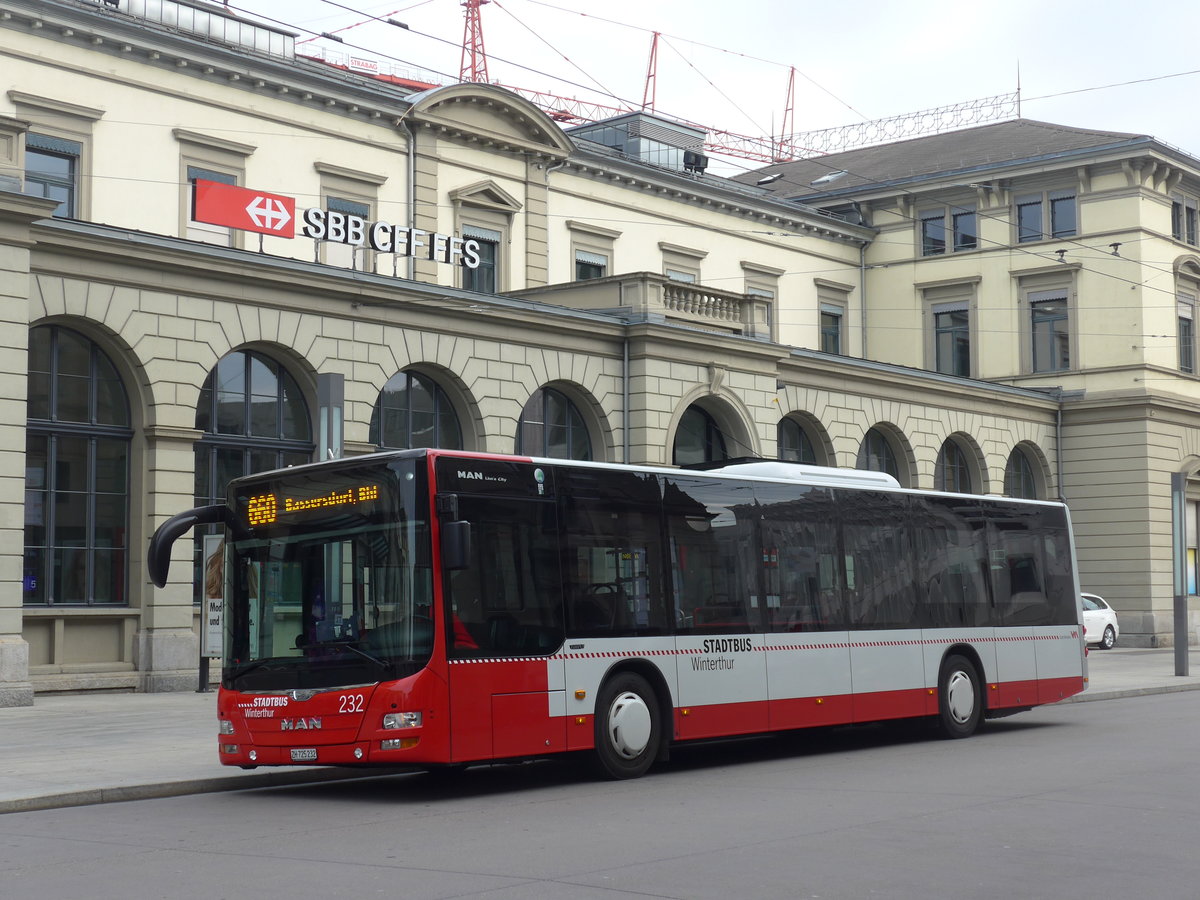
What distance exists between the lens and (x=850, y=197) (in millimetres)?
52344

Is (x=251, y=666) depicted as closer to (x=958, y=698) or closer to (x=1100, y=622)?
(x=958, y=698)

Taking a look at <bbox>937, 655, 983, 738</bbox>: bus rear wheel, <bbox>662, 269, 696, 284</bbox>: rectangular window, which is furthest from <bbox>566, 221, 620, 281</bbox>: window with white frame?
<bbox>937, 655, 983, 738</bbox>: bus rear wheel

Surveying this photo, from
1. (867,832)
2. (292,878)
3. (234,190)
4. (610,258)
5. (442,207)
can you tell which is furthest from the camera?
(610,258)

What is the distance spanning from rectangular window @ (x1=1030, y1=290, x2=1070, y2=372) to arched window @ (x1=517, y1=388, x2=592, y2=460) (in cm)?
2148

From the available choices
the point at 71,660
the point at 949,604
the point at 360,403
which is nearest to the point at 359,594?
the point at 949,604

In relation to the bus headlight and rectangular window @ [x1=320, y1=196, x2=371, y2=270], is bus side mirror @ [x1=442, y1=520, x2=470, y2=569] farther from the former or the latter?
rectangular window @ [x1=320, y1=196, x2=371, y2=270]

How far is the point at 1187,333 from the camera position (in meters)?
49.6

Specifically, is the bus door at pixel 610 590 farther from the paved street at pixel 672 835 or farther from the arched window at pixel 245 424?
the arched window at pixel 245 424

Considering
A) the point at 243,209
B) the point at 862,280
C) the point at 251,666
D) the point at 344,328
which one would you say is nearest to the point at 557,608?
the point at 251,666

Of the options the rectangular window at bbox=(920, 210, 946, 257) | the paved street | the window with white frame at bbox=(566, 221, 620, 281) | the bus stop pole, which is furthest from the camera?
the rectangular window at bbox=(920, 210, 946, 257)

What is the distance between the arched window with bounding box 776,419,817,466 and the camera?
38125mm

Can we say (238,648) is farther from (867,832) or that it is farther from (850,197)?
(850,197)

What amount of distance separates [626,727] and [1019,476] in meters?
35.3

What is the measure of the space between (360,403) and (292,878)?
19047 mm
